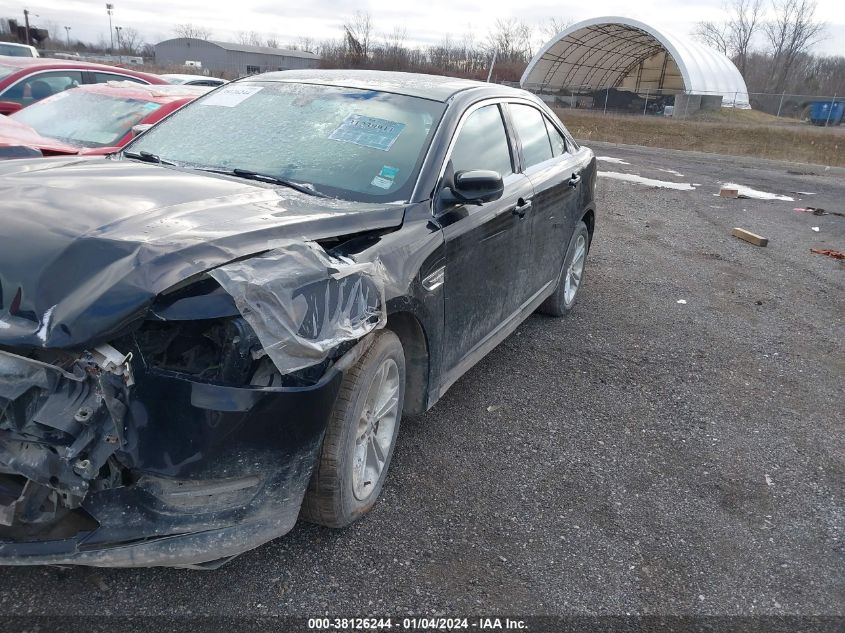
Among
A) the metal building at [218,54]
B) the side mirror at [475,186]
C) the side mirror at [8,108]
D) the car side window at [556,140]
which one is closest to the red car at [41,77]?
the side mirror at [8,108]

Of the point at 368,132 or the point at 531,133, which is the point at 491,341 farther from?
the point at 531,133

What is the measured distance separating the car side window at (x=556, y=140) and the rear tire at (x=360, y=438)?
9.45 feet

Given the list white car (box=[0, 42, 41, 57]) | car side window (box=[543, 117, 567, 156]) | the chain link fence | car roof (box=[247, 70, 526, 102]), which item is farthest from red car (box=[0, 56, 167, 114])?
the chain link fence

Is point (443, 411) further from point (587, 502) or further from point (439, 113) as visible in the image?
point (439, 113)

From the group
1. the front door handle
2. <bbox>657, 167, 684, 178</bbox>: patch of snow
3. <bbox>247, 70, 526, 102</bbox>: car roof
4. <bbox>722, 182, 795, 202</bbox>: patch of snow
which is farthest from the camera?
<bbox>657, 167, 684, 178</bbox>: patch of snow

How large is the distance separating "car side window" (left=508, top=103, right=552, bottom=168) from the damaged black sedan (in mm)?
1106

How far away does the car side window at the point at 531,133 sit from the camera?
4.48 meters

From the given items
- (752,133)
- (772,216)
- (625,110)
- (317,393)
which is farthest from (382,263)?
(625,110)

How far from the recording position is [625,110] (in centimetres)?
3884

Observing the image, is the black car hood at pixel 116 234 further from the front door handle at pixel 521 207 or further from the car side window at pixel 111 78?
the car side window at pixel 111 78

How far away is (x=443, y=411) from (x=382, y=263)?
150 cm

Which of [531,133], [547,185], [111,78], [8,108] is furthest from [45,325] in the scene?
[111,78]

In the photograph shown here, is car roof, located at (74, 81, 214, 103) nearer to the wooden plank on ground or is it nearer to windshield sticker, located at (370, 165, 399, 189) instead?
windshield sticker, located at (370, 165, 399, 189)

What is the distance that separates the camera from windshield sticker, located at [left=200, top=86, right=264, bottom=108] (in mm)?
3986
